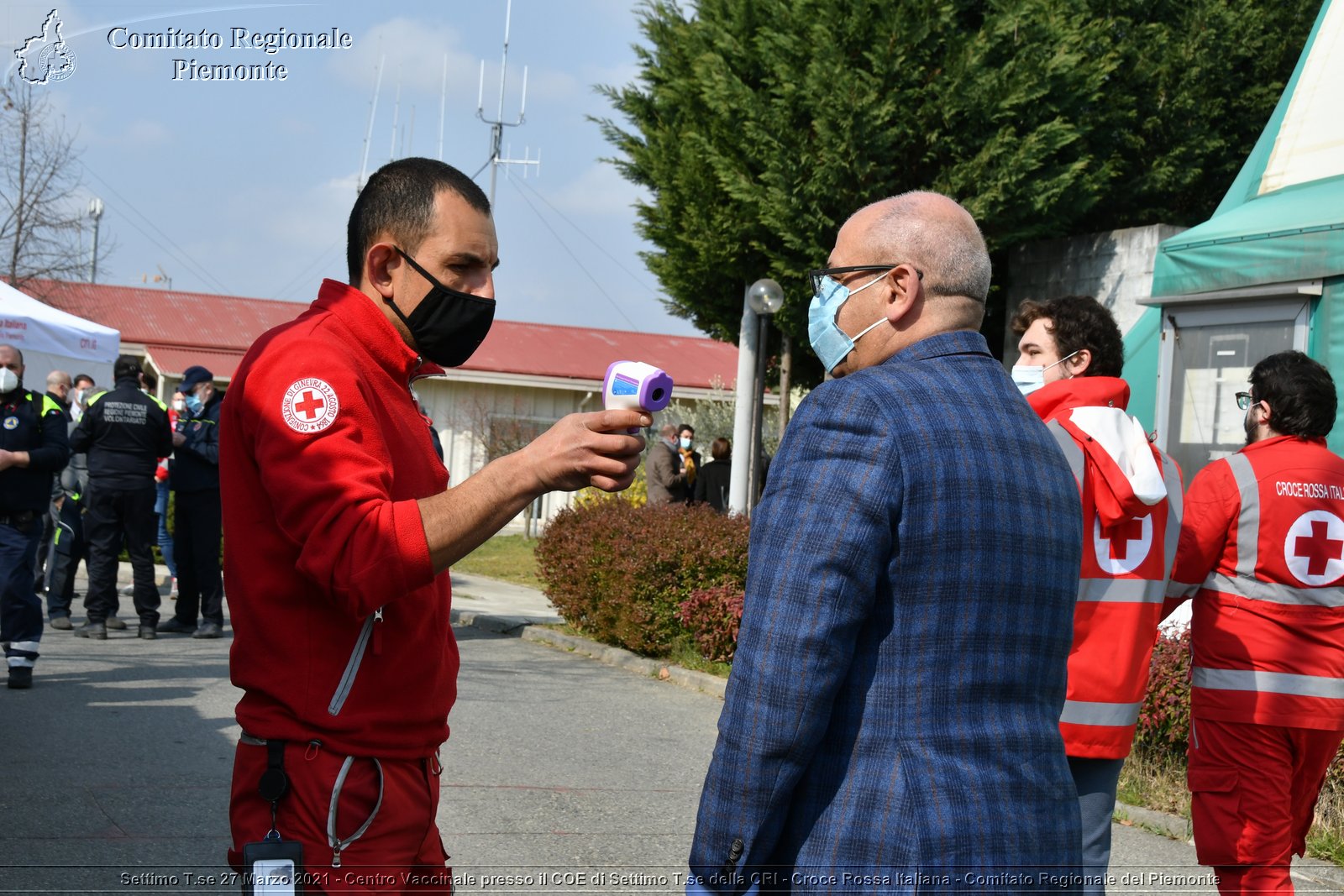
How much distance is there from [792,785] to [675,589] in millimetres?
8071

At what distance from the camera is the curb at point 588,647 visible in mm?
Answer: 9555

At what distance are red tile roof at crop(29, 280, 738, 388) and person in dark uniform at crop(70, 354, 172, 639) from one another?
17728 millimetres

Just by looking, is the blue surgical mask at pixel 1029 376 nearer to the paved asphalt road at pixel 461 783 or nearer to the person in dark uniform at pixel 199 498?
the paved asphalt road at pixel 461 783

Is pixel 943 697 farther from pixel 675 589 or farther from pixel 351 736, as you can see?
pixel 675 589

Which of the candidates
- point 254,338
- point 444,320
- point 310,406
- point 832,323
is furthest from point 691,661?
point 254,338

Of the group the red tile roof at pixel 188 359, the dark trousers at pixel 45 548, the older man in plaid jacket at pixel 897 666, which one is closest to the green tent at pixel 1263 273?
the older man in plaid jacket at pixel 897 666

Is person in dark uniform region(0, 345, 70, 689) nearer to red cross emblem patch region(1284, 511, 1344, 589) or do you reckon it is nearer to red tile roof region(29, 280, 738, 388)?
red cross emblem patch region(1284, 511, 1344, 589)

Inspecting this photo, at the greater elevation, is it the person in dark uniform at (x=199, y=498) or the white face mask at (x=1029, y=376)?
the white face mask at (x=1029, y=376)

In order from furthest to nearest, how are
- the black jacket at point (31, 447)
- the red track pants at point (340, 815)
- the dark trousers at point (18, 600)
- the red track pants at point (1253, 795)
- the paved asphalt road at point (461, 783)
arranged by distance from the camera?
Answer: the black jacket at point (31, 447) < the dark trousers at point (18, 600) < the paved asphalt road at point (461, 783) < the red track pants at point (1253, 795) < the red track pants at point (340, 815)

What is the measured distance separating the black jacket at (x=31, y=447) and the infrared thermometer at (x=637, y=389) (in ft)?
23.6

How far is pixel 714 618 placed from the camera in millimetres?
9906

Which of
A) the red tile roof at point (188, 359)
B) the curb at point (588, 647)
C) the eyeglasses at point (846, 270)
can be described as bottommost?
the curb at point (588, 647)

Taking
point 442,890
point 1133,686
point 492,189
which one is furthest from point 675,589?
point 492,189

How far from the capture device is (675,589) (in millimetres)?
10227
